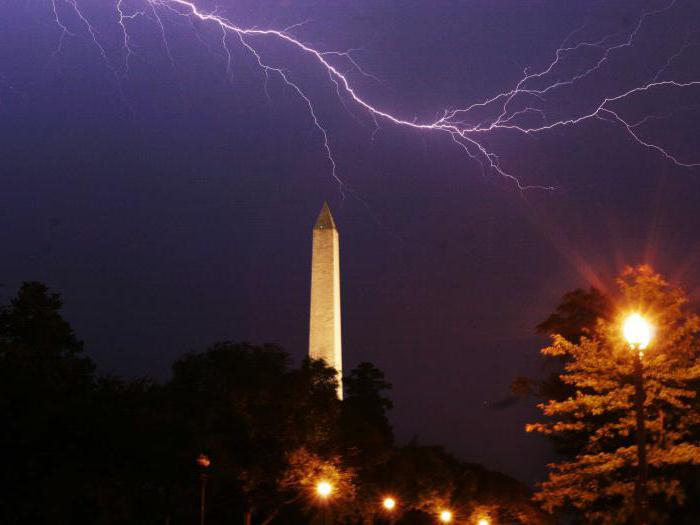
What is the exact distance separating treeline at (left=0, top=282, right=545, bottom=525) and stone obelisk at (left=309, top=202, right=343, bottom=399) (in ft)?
28.2

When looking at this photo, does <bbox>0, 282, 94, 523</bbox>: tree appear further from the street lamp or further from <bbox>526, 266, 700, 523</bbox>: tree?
the street lamp

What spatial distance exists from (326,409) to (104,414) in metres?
10.8

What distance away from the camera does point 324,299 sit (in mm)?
53312

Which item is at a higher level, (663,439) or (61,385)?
(61,385)

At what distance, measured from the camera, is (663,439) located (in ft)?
66.1

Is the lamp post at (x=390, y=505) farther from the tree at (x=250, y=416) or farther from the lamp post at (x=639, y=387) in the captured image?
the lamp post at (x=639, y=387)

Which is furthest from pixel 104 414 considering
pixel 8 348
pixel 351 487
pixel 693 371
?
pixel 693 371

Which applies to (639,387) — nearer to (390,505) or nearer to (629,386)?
(629,386)

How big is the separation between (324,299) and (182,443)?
2613cm

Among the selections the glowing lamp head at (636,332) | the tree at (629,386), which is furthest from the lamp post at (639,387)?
the tree at (629,386)

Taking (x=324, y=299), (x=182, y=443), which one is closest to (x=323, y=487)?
(x=182, y=443)

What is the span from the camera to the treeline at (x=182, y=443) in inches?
886

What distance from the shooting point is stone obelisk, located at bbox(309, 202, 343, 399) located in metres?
53.2

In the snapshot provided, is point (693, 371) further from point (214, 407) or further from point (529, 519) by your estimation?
point (529, 519)
